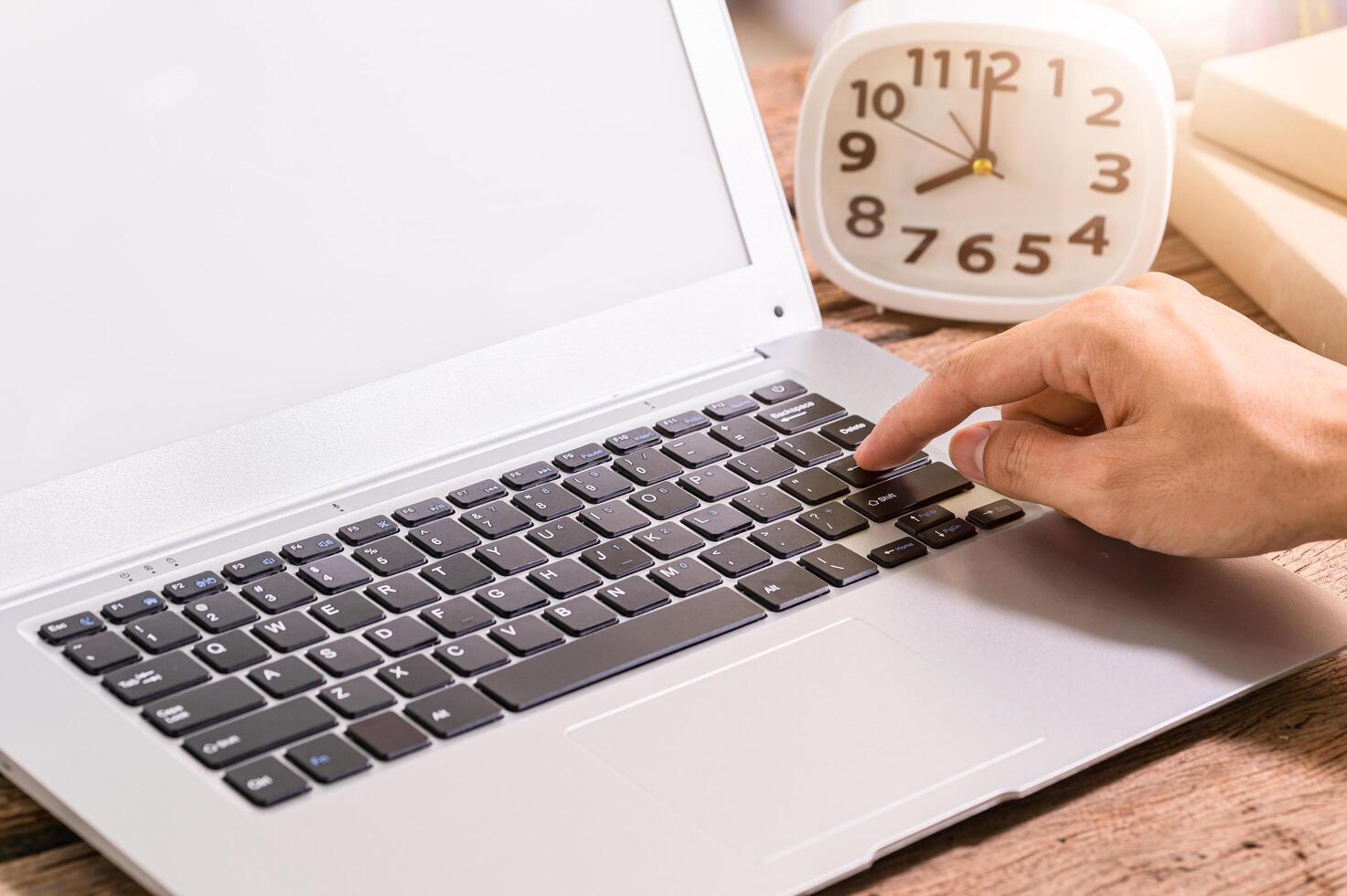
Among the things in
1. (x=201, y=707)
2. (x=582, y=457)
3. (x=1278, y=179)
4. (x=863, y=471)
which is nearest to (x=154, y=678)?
(x=201, y=707)

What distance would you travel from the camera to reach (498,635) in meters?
0.56

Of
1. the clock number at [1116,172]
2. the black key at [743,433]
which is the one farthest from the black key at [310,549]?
the clock number at [1116,172]

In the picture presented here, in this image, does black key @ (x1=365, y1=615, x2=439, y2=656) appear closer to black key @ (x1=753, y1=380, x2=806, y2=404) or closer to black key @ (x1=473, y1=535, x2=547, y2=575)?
black key @ (x1=473, y1=535, x2=547, y2=575)

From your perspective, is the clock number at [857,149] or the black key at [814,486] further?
the clock number at [857,149]

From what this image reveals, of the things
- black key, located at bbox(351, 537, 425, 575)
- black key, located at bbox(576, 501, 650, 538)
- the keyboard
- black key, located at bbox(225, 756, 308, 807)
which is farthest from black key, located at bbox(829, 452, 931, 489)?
black key, located at bbox(225, 756, 308, 807)

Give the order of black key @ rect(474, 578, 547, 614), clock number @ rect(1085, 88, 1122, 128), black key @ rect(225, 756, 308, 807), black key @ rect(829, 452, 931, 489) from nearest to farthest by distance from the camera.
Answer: black key @ rect(225, 756, 308, 807), black key @ rect(474, 578, 547, 614), black key @ rect(829, 452, 931, 489), clock number @ rect(1085, 88, 1122, 128)

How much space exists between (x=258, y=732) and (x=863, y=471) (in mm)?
320

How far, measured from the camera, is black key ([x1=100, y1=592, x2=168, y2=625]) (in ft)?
1.90

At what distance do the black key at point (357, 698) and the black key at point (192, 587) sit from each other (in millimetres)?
96

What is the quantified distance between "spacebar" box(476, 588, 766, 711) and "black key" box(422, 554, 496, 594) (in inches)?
2.4

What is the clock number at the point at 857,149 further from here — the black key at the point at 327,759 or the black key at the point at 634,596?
the black key at the point at 327,759

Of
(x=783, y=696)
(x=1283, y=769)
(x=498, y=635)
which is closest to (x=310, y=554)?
(x=498, y=635)

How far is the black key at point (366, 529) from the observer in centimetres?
64

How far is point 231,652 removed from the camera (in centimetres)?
55
